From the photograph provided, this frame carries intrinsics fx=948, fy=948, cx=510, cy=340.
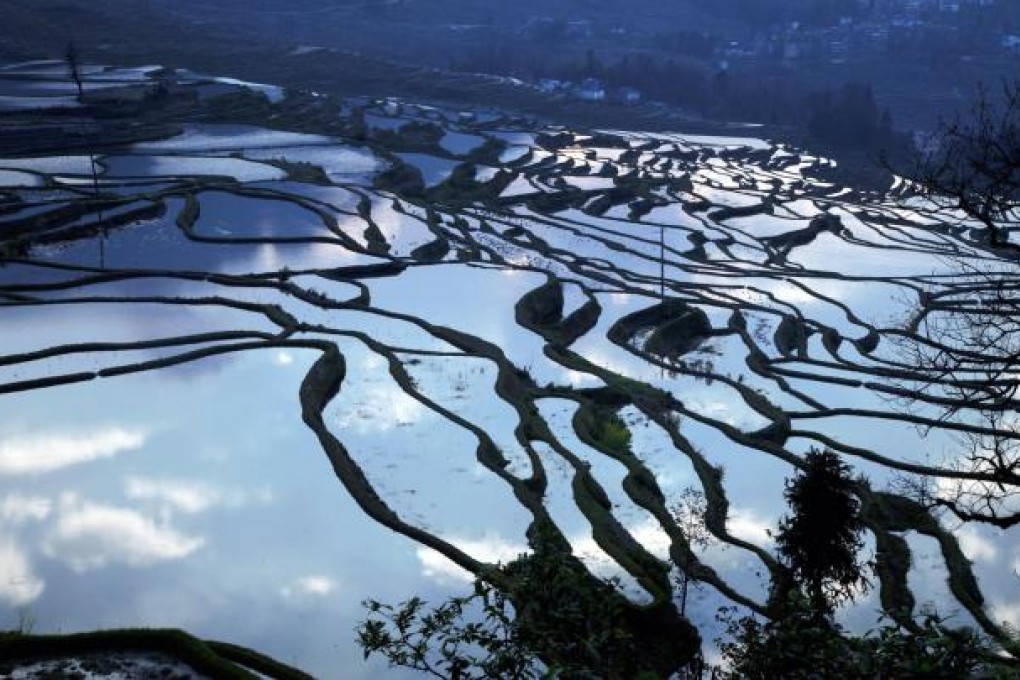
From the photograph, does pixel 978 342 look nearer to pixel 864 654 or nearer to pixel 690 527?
pixel 864 654

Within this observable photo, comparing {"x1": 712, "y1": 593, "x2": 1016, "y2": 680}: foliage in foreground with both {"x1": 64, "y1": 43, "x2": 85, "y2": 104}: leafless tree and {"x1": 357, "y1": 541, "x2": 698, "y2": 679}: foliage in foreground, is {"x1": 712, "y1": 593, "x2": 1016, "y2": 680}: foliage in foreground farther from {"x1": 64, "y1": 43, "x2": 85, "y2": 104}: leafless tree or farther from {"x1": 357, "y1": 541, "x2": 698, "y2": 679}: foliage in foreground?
{"x1": 64, "y1": 43, "x2": 85, "y2": 104}: leafless tree

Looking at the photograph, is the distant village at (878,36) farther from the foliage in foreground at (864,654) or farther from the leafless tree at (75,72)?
the foliage in foreground at (864,654)

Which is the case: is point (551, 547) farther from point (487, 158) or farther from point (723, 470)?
point (487, 158)

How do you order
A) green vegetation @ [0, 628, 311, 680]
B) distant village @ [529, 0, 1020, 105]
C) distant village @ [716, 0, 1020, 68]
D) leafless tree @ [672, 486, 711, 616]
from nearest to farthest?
green vegetation @ [0, 628, 311, 680], leafless tree @ [672, 486, 711, 616], distant village @ [529, 0, 1020, 105], distant village @ [716, 0, 1020, 68]

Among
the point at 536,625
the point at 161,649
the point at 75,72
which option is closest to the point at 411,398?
the point at 161,649

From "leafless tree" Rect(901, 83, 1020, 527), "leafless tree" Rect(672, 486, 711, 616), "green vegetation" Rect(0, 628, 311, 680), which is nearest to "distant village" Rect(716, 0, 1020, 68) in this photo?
"leafless tree" Rect(901, 83, 1020, 527)

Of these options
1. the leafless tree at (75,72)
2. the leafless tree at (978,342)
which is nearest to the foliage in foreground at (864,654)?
the leafless tree at (978,342)

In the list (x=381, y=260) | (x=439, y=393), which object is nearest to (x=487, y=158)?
(x=381, y=260)

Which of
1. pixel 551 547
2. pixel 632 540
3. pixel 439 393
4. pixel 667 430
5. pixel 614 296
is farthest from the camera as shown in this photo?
pixel 614 296

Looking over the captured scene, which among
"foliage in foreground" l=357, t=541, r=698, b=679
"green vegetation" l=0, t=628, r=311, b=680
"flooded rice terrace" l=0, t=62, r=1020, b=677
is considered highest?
"foliage in foreground" l=357, t=541, r=698, b=679
